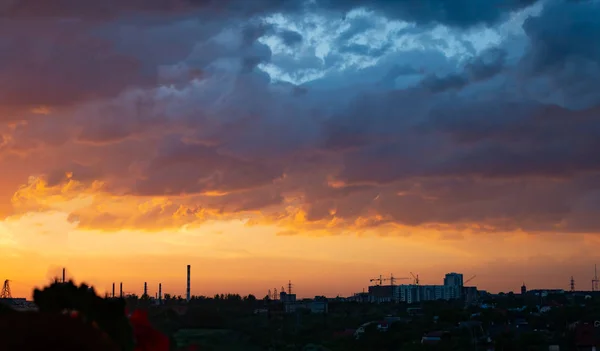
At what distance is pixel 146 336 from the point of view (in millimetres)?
11336

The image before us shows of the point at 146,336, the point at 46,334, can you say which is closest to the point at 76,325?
the point at 46,334

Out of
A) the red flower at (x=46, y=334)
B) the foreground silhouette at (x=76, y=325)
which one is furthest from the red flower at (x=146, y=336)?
the red flower at (x=46, y=334)

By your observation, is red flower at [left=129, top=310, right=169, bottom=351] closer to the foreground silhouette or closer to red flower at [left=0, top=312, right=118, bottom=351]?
the foreground silhouette

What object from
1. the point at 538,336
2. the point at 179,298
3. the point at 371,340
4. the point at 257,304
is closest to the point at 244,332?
the point at 371,340

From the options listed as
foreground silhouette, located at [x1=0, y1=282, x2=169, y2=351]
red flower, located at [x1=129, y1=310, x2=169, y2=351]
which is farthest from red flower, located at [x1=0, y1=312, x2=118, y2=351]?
red flower, located at [x1=129, y1=310, x2=169, y2=351]

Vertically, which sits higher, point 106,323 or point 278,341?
point 106,323

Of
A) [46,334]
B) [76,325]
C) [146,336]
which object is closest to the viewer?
[46,334]

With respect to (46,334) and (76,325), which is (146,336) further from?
(46,334)

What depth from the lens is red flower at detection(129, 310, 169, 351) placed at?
11242mm

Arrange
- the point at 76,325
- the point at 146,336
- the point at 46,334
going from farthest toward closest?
1. the point at 146,336
2. the point at 76,325
3. the point at 46,334

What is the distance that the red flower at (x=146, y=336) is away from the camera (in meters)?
11.2

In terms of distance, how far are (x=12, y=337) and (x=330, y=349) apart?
7646 centimetres

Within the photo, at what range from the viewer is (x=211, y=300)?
15250cm

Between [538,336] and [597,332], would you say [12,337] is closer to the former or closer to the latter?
[538,336]
